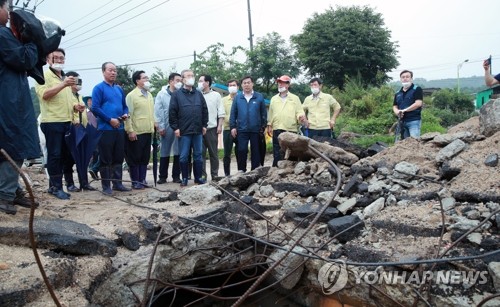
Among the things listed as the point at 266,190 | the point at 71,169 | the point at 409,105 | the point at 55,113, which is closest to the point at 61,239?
the point at 55,113

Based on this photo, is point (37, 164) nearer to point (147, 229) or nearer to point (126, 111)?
point (126, 111)

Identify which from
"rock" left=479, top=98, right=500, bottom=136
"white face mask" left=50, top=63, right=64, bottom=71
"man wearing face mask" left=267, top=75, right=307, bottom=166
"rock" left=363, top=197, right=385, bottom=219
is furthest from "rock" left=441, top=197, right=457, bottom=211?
"white face mask" left=50, top=63, right=64, bottom=71

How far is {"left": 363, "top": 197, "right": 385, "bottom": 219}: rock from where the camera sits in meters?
3.91

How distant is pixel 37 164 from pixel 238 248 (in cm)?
780

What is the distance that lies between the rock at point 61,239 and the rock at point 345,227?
1962 mm

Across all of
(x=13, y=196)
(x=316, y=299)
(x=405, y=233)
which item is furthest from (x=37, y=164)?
(x=405, y=233)

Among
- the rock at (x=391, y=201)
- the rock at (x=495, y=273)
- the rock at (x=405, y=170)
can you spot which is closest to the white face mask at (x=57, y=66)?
the rock at (x=391, y=201)

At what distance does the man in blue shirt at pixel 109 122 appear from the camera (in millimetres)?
5398

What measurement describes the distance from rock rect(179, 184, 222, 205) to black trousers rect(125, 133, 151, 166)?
1611 millimetres

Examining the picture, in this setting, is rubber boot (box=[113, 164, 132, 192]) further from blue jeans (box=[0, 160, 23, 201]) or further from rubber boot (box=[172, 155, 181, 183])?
blue jeans (box=[0, 160, 23, 201])

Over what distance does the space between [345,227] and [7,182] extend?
9.91 ft

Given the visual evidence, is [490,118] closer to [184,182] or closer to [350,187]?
[350,187]

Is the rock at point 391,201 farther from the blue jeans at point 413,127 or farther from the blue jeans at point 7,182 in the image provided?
the blue jeans at point 7,182

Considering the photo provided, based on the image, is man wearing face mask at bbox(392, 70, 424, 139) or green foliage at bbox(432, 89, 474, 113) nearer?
man wearing face mask at bbox(392, 70, 424, 139)
